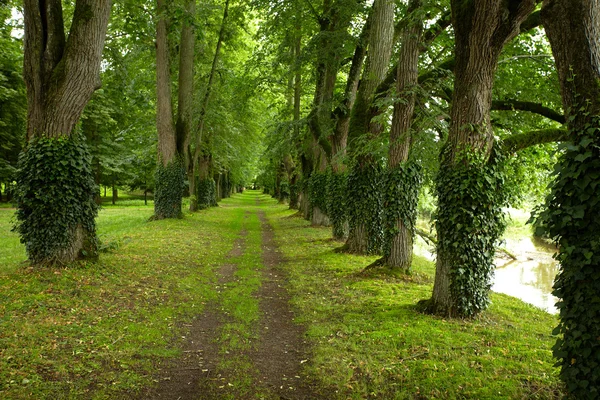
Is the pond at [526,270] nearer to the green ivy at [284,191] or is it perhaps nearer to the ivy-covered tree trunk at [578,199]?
the ivy-covered tree trunk at [578,199]

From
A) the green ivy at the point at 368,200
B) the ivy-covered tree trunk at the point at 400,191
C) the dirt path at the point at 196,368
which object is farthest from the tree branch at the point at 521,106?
the dirt path at the point at 196,368

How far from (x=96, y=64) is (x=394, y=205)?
7.09m

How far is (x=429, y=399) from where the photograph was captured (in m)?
4.00

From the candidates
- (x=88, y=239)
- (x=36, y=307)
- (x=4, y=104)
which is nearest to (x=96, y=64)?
(x=88, y=239)

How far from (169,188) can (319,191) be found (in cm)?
722

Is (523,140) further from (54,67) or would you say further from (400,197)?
(54,67)

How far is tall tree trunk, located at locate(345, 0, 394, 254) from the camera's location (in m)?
10.8

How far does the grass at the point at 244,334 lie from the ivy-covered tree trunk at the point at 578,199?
0.73m

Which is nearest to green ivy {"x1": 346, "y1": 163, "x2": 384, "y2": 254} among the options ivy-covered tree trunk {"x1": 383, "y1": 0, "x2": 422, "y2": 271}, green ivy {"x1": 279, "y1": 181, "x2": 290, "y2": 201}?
ivy-covered tree trunk {"x1": 383, "y1": 0, "x2": 422, "y2": 271}

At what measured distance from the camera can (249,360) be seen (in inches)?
197

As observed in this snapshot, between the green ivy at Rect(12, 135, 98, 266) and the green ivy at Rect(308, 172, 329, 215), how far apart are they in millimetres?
12480

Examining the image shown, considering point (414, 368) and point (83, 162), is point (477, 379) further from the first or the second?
point (83, 162)

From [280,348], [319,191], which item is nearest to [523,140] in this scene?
[280,348]

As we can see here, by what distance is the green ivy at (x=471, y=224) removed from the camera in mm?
6020
